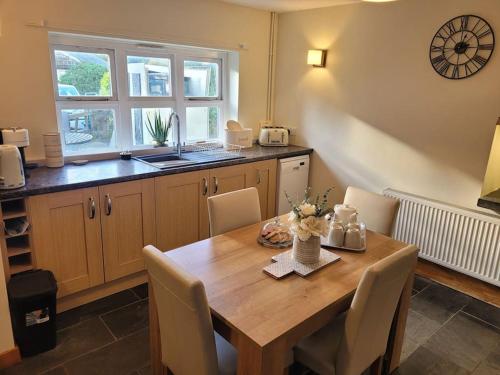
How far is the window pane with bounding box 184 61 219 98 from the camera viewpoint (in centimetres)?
356

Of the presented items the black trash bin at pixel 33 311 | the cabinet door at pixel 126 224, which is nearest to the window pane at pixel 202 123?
the cabinet door at pixel 126 224

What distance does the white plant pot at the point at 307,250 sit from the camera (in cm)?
170

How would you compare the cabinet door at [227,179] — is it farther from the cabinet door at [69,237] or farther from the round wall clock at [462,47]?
the round wall clock at [462,47]

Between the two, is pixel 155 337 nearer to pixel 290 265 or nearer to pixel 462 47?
pixel 290 265

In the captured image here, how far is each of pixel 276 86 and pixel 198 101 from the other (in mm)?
963

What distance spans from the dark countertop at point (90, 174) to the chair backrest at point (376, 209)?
1.22 m

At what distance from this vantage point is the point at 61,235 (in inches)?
91.7

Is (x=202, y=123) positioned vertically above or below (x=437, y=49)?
below

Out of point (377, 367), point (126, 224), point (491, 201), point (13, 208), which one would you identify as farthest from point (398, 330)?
point (13, 208)

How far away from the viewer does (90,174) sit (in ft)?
8.28

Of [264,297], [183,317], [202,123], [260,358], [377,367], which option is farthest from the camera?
[202,123]

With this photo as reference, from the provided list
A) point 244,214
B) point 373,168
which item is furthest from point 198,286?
Result: point 373,168

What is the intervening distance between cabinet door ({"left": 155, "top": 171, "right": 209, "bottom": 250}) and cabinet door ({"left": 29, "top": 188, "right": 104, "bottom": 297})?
1.59ft

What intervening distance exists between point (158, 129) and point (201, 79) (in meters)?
0.73
